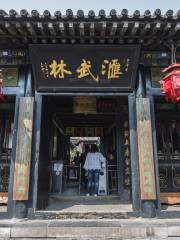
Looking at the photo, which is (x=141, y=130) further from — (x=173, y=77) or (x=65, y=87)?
(x=65, y=87)

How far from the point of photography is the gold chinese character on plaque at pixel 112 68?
662cm

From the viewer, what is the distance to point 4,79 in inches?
271

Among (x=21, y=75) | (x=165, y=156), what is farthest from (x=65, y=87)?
(x=165, y=156)

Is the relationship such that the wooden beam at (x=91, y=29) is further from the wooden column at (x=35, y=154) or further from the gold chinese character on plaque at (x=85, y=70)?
the wooden column at (x=35, y=154)

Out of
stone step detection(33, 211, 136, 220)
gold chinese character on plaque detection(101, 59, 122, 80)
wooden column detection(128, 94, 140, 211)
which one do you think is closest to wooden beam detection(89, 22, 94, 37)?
gold chinese character on plaque detection(101, 59, 122, 80)

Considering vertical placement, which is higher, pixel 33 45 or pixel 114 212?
pixel 33 45

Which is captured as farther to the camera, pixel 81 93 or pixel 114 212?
pixel 81 93

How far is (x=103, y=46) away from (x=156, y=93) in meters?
1.84

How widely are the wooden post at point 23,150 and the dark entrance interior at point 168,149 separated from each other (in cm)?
408

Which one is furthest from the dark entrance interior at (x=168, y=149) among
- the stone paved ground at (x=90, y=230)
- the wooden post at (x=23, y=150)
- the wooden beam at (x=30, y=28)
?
the wooden beam at (x=30, y=28)

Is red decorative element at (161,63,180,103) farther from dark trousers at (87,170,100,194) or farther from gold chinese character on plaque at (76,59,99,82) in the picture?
dark trousers at (87,170,100,194)

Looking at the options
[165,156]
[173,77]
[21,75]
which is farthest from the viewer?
[165,156]

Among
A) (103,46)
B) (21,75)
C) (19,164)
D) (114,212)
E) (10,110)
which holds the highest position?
(103,46)

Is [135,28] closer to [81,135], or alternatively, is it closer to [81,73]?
[81,73]
